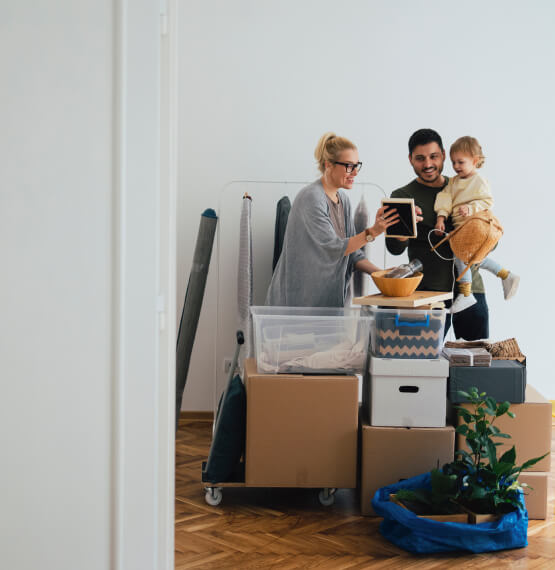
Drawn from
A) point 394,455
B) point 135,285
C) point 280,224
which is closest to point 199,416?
point 280,224

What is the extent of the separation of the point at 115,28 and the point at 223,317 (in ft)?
9.20

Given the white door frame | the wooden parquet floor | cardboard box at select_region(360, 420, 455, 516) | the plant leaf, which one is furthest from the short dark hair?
the white door frame

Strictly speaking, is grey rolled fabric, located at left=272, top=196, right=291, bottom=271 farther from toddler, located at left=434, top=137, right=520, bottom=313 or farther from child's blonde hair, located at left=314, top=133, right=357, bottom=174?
toddler, located at left=434, top=137, right=520, bottom=313

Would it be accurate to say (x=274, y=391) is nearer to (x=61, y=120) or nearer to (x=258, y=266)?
(x=258, y=266)

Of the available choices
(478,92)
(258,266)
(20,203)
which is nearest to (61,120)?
(20,203)

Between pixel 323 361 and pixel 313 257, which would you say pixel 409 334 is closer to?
pixel 323 361

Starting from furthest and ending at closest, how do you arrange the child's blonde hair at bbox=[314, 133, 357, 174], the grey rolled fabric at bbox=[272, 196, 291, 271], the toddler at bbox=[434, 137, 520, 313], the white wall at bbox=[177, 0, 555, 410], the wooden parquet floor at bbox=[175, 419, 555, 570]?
the white wall at bbox=[177, 0, 555, 410] → the grey rolled fabric at bbox=[272, 196, 291, 271] → the toddler at bbox=[434, 137, 520, 313] → the child's blonde hair at bbox=[314, 133, 357, 174] → the wooden parquet floor at bbox=[175, 419, 555, 570]

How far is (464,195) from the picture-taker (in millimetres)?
3336

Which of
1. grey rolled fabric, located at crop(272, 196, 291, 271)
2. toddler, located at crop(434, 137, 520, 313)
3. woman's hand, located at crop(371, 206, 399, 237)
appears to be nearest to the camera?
woman's hand, located at crop(371, 206, 399, 237)

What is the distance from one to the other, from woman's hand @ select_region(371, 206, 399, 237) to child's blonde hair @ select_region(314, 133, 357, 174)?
310 mm

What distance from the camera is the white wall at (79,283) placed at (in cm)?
125

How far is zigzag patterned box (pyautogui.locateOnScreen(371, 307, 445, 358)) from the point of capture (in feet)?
9.39

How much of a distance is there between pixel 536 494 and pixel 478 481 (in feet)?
1.25

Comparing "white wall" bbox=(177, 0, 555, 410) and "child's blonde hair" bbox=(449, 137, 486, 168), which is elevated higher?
"white wall" bbox=(177, 0, 555, 410)
